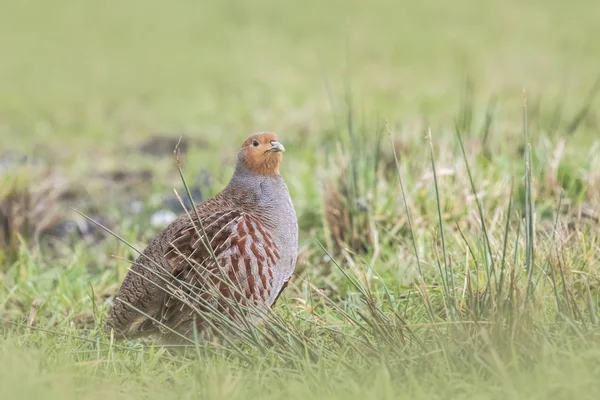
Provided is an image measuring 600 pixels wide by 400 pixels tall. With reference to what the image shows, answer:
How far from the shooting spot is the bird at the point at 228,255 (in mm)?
3684

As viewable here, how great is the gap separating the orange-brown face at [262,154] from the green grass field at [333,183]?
0.48 metres

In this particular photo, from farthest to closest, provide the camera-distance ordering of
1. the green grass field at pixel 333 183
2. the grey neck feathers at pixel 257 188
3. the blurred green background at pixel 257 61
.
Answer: the blurred green background at pixel 257 61
the grey neck feathers at pixel 257 188
the green grass field at pixel 333 183

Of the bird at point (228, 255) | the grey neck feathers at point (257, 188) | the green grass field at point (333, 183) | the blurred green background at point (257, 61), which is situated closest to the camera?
the green grass field at point (333, 183)

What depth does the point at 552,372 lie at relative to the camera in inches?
108

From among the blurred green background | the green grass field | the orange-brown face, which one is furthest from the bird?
the blurred green background

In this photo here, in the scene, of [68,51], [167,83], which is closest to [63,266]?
[167,83]

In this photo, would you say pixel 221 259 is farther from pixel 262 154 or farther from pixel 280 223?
pixel 262 154

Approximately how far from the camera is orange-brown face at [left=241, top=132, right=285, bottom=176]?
3953 millimetres

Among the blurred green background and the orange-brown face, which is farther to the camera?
the blurred green background

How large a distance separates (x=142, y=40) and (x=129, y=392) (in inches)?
380

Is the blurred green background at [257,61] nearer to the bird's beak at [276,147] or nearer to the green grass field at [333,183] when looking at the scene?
the green grass field at [333,183]

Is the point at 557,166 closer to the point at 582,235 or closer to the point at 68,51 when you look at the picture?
the point at 582,235

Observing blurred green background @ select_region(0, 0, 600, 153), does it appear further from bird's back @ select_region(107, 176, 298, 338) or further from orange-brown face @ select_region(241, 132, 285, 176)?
bird's back @ select_region(107, 176, 298, 338)

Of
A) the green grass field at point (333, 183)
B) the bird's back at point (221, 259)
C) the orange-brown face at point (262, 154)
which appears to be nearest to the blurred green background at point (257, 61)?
the green grass field at point (333, 183)
